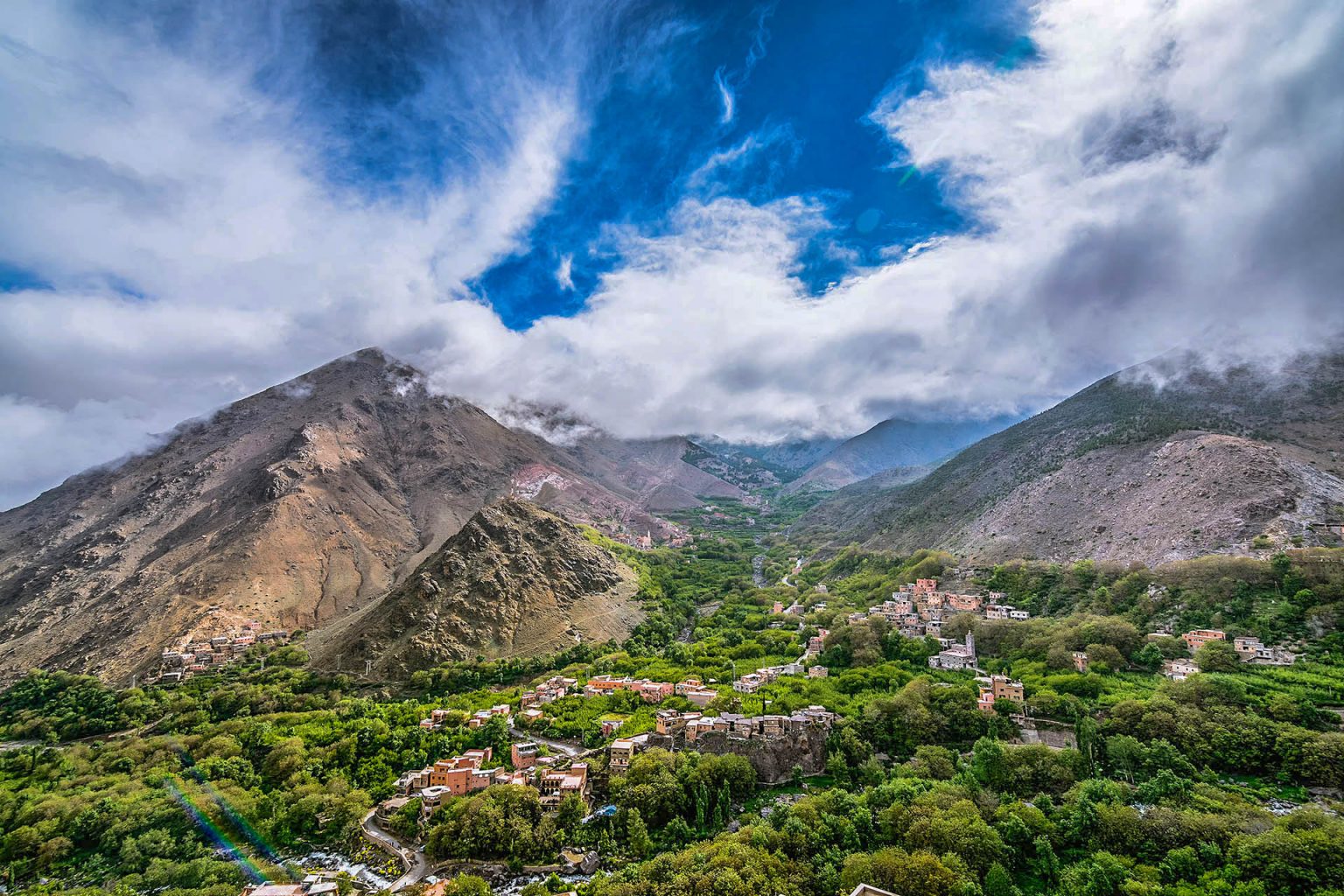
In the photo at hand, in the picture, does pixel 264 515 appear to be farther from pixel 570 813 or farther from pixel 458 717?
pixel 570 813

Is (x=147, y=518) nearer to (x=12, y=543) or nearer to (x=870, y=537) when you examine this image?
(x=12, y=543)

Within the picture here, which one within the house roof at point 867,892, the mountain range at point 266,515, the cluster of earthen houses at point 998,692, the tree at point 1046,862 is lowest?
the tree at point 1046,862

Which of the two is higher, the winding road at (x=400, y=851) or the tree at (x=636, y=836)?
the winding road at (x=400, y=851)

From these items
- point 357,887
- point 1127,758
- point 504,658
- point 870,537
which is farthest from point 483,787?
point 870,537

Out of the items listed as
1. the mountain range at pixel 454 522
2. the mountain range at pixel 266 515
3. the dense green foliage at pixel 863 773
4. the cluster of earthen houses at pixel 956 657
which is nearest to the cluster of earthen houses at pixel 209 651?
the mountain range at pixel 454 522

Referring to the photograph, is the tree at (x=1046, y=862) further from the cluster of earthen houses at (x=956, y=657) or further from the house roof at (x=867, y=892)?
the cluster of earthen houses at (x=956, y=657)

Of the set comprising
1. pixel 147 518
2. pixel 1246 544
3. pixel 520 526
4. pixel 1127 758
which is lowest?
pixel 1127 758

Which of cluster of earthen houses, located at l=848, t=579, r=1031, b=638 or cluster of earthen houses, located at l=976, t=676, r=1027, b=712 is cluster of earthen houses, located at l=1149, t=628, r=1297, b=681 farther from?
cluster of earthen houses, located at l=848, t=579, r=1031, b=638
